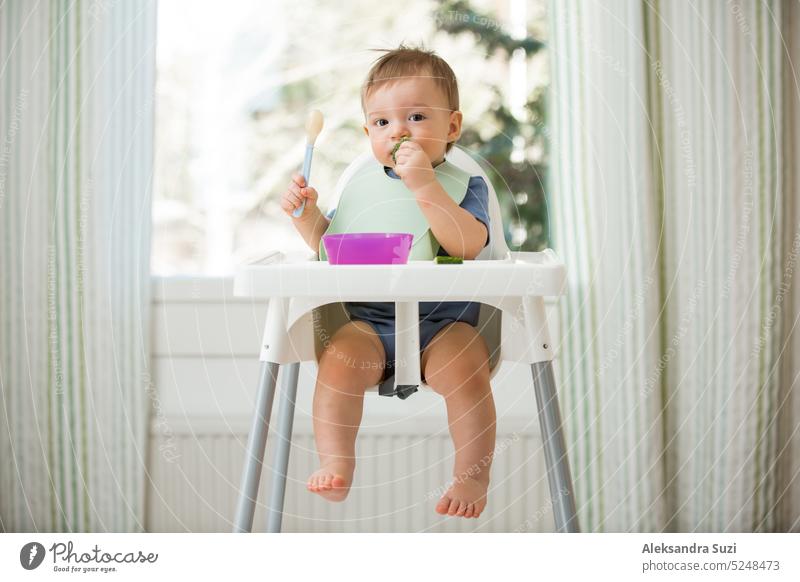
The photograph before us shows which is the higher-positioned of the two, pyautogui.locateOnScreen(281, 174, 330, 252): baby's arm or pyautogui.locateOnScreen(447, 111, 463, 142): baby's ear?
pyautogui.locateOnScreen(447, 111, 463, 142): baby's ear

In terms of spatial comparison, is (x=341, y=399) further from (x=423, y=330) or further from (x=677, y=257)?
(x=677, y=257)

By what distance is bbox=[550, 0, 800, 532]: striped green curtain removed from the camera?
186 centimetres

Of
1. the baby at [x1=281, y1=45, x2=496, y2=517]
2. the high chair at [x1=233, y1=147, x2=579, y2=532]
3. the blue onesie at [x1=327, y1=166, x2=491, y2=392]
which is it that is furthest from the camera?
the blue onesie at [x1=327, y1=166, x2=491, y2=392]

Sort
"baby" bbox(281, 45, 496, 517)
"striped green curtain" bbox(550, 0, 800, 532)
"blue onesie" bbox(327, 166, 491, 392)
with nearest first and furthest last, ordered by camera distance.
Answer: "baby" bbox(281, 45, 496, 517) < "blue onesie" bbox(327, 166, 491, 392) < "striped green curtain" bbox(550, 0, 800, 532)

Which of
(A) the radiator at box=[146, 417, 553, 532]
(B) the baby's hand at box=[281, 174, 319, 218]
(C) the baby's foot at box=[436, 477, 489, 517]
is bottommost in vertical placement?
(A) the radiator at box=[146, 417, 553, 532]

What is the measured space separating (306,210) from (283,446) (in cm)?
34

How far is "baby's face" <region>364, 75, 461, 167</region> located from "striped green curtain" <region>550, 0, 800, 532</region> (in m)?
0.83

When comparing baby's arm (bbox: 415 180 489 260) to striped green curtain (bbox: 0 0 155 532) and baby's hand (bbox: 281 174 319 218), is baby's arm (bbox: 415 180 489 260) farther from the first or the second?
striped green curtain (bbox: 0 0 155 532)

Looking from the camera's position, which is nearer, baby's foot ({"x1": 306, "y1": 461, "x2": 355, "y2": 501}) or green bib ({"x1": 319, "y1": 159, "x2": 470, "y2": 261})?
baby's foot ({"x1": 306, "y1": 461, "x2": 355, "y2": 501})

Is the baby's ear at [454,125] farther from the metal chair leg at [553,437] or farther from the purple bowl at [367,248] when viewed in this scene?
the metal chair leg at [553,437]

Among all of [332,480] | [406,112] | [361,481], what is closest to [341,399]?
[332,480]

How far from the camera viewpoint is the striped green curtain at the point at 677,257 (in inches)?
73.2

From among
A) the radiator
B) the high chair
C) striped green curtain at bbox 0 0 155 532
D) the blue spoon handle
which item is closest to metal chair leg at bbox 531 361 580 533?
the high chair
